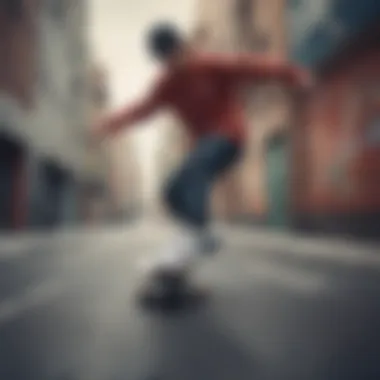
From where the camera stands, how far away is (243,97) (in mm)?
1280

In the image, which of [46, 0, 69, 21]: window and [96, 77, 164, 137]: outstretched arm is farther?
[46, 0, 69, 21]: window

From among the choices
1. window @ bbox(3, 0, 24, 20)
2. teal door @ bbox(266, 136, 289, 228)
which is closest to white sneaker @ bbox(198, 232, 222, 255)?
teal door @ bbox(266, 136, 289, 228)

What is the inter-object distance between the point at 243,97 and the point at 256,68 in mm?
256

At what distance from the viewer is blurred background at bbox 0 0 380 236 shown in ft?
3.42

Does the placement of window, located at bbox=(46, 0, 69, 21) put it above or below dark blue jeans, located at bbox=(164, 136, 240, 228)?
above

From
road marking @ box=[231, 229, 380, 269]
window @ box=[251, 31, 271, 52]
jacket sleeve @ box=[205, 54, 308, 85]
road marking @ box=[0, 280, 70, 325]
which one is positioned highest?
window @ box=[251, 31, 271, 52]

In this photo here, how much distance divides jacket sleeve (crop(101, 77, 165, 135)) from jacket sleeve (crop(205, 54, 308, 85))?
0.12 m

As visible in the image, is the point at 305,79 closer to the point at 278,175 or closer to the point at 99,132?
the point at 278,175

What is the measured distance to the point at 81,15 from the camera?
3.58 feet

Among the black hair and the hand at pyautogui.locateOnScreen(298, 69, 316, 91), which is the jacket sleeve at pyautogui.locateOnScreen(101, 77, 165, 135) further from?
the hand at pyautogui.locateOnScreen(298, 69, 316, 91)

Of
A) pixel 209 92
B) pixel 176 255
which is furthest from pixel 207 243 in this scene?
pixel 209 92

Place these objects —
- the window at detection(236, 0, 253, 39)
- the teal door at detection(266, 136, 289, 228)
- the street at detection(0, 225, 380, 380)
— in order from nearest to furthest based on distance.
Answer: the street at detection(0, 225, 380, 380), the window at detection(236, 0, 253, 39), the teal door at detection(266, 136, 289, 228)

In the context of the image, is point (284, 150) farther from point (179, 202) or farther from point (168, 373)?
point (168, 373)

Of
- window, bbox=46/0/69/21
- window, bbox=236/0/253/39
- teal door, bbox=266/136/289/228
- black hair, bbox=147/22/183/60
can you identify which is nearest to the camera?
black hair, bbox=147/22/183/60
